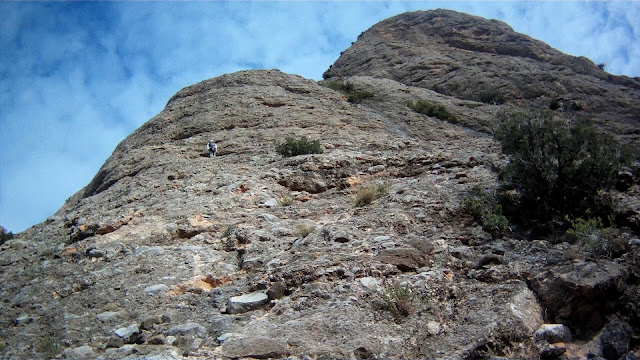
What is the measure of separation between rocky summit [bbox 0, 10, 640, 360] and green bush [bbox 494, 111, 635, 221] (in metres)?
0.49

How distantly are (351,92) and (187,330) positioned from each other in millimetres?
16979

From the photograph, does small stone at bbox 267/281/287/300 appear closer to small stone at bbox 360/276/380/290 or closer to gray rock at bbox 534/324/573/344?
small stone at bbox 360/276/380/290

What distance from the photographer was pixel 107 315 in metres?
6.11

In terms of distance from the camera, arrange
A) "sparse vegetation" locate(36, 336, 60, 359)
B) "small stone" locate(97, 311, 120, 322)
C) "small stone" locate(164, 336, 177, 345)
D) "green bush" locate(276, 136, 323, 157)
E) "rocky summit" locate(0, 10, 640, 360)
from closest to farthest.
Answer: "rocky summit" locate(0, 10, 640, 360), "small stone" locate(164, 336, 177, 345), "sparse vegetation" locate(36, 336, 60, 359), "small stone" locate(97, 311, 120, 322), "green bush" locate(276, 136, 323, 157)

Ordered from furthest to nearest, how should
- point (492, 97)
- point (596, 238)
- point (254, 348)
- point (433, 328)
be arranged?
point (492, 97) → point (596, 238) → point (433, 328) → point (254, 348)

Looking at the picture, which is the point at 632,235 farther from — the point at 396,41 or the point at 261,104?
the point at 396,41

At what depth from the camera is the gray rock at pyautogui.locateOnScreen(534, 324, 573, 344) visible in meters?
4.59

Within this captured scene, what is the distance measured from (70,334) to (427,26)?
113 feet

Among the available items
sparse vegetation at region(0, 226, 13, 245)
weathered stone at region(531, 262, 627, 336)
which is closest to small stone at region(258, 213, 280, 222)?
weathered stone at region(531, 262, 627, 336)

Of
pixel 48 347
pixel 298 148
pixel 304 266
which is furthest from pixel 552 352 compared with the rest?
pixel 298 148

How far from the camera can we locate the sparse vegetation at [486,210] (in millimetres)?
6883

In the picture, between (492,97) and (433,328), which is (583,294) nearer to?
(433,328)

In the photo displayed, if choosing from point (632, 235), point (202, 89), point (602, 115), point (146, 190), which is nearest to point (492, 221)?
point (632, 235)

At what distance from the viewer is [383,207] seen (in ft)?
27.1
